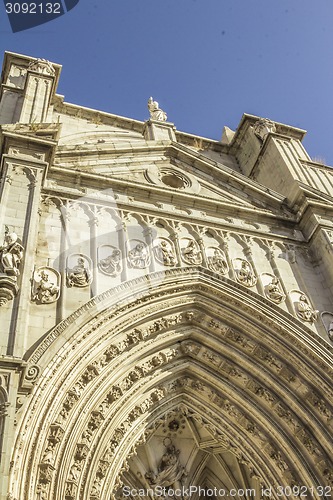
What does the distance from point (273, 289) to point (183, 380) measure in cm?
259

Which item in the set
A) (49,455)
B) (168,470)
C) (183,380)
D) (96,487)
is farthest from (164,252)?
(49,455)

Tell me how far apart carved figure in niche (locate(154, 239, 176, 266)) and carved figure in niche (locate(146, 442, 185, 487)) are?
3.58 metres

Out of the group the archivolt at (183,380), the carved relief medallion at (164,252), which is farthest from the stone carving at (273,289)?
the carved relief medallion at (164,252)

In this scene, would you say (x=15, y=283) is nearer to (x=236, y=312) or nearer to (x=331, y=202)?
(x=236, y=312)

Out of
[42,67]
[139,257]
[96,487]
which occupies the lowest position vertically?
[96,487]

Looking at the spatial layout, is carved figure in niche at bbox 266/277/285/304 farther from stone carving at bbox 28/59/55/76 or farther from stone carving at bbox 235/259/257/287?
stone carving at bbox 28/59/55/76

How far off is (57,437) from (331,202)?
8728 mm

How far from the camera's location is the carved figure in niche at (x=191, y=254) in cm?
1078

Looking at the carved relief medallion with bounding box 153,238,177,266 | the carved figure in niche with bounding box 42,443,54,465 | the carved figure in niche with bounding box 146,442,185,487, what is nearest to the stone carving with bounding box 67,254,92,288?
the carved relief medallion with bounding box 153,238,177,266

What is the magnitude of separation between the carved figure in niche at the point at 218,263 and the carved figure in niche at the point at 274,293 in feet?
3.07

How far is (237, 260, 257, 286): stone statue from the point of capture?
1082 centimetres

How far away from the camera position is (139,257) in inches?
404

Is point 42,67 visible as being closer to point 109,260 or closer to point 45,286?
point 109,260

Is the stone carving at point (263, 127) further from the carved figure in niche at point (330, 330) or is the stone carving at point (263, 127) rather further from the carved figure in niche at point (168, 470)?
the carved figure in niche at point (168, 470)
